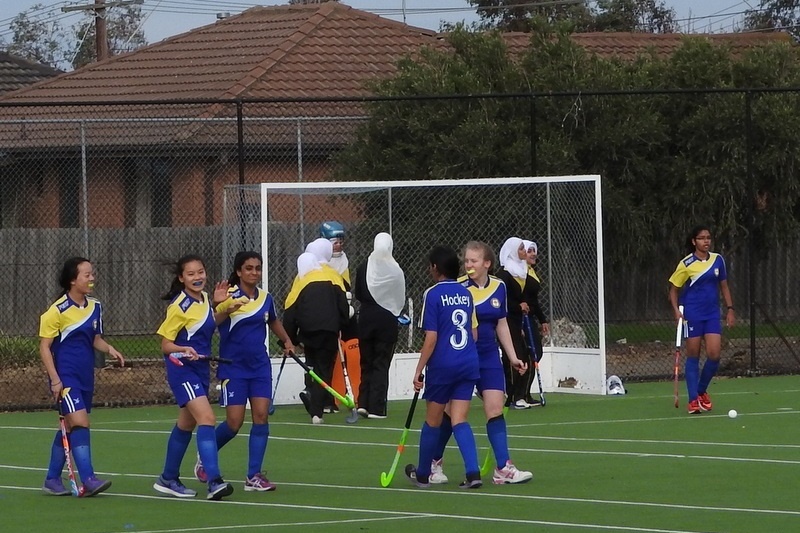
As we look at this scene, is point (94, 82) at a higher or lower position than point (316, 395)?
higher

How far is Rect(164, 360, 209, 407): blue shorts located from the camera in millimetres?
10445

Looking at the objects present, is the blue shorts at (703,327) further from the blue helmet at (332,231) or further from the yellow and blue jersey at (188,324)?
the yellow and blue jersey at (188,324)

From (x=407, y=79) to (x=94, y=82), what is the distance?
12.2 metres

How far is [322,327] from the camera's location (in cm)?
1541

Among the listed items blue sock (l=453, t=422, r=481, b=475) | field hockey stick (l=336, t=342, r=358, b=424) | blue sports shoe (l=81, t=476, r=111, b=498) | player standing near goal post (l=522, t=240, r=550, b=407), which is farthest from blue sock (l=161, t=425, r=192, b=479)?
player standing near goal post (l=522, t=240, r=550, b=407)

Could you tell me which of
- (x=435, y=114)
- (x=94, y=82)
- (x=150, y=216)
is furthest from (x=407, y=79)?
(x=94, y=82)

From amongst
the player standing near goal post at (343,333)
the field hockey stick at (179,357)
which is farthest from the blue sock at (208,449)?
the player standing near goal post at (343,333)

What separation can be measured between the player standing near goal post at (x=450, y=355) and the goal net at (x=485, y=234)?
652cm

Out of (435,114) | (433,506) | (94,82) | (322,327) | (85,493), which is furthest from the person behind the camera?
(94,82)

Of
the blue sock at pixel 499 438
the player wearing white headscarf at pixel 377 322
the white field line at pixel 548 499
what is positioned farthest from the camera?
→ the player wearing white headscarf at pixel 377 322

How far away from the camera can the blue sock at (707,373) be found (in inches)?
599

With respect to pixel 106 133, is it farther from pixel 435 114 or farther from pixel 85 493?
pixel 85 493

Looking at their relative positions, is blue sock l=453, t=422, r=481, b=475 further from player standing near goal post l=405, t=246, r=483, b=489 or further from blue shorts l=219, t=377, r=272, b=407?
blue shorts l=219, t=377, r=272, b=407

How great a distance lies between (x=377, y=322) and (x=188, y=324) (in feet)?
17.6
